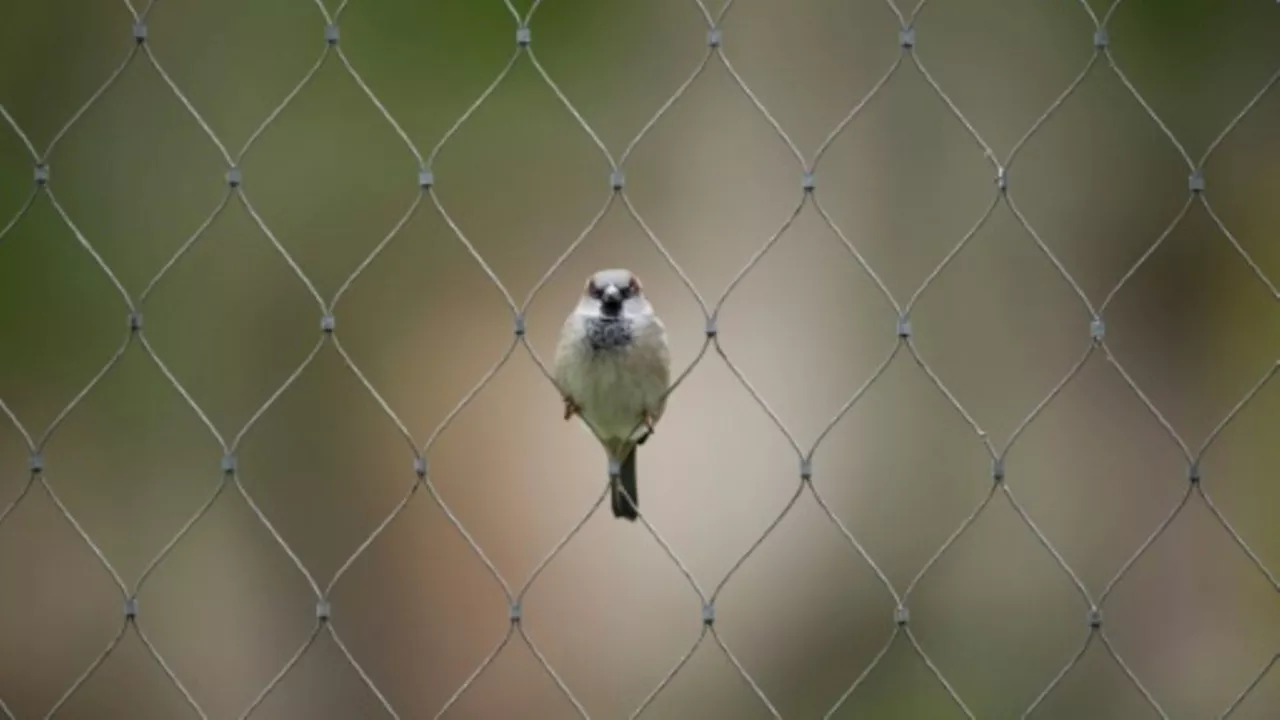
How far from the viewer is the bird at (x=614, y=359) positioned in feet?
9.45

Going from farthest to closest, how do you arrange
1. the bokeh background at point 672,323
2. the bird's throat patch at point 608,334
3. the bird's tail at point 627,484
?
the bokeh background at point 672,323 < the bird's tail at point 627,484 < the bird's throat patch at point 608,334

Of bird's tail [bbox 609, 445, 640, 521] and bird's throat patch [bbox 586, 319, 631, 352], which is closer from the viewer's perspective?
Answer: bird's throat patch [bbox 586, 319, 631, 352]

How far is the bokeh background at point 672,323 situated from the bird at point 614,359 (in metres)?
0.86

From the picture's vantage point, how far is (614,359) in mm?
2877

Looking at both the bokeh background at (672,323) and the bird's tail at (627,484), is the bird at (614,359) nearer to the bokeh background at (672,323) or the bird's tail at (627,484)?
the bird's tail at (627,484)

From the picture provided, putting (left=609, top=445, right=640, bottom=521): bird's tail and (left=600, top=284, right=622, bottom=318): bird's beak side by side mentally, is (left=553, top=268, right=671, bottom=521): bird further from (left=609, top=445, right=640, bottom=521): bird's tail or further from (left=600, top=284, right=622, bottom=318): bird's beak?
(left=609, top=445, right=640, bottom=521): bird's tail

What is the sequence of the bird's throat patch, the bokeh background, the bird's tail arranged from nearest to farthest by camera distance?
the bird's throat patch → the bird's tail → the bokeh background

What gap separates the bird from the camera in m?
2.88

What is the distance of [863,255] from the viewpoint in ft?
12.8

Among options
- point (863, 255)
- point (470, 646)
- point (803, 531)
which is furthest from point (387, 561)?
point (863, 255)

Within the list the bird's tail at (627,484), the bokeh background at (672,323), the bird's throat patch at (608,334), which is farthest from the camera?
the bokeh background at (672,323)

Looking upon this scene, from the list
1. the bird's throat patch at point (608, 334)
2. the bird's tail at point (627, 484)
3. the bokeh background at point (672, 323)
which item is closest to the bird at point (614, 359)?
the bird's throat patch at point (608, 334)

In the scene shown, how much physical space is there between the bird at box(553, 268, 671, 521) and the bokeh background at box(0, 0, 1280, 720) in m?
0.86

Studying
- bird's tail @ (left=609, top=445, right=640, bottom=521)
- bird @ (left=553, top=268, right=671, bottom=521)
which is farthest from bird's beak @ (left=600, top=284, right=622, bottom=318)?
bird's tail @ (left=609, top=445, right=640, bottom=521)
